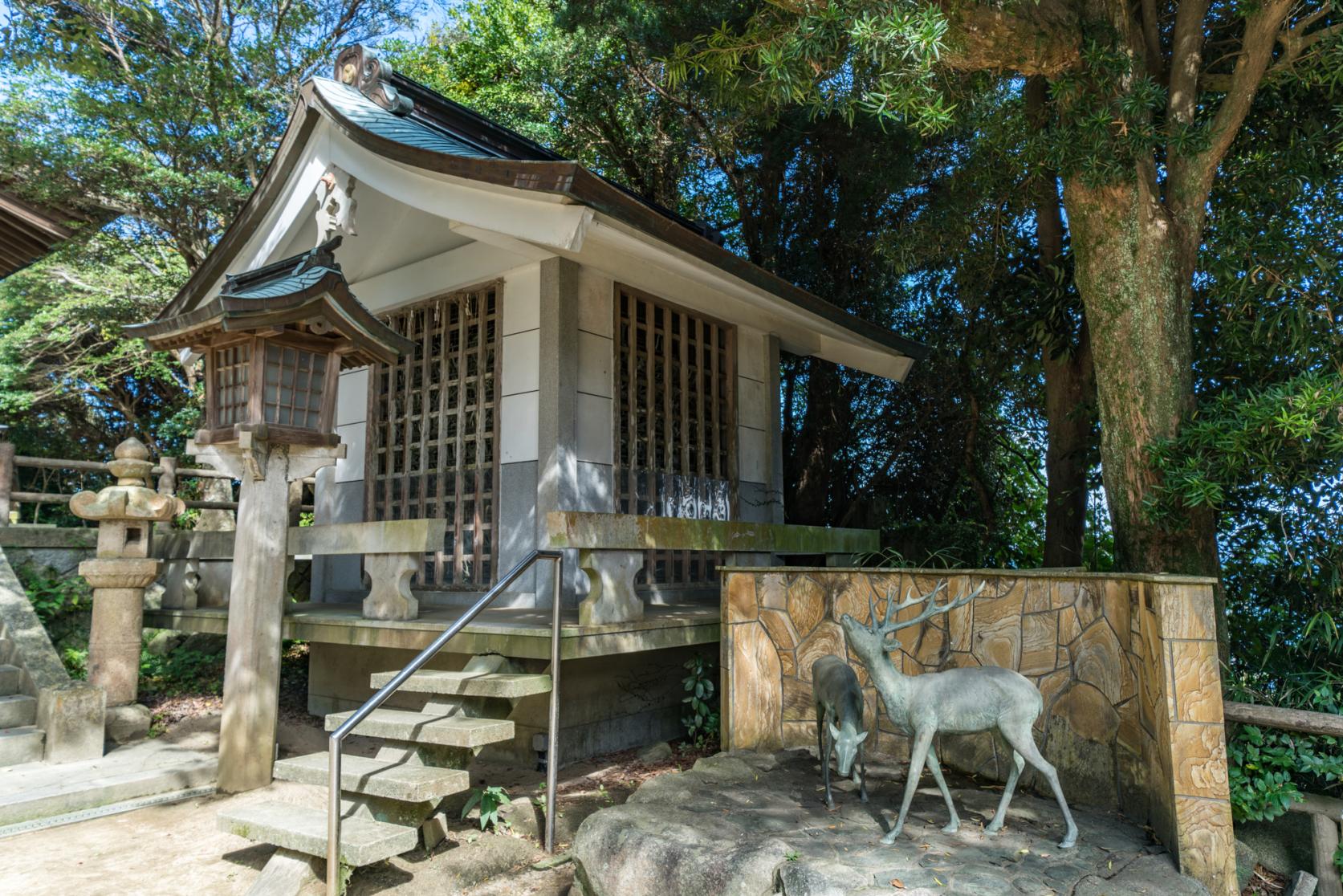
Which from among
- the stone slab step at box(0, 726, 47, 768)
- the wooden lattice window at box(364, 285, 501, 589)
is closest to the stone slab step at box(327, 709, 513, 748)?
the wooden lattice window at box(364, 285, 501, 589)

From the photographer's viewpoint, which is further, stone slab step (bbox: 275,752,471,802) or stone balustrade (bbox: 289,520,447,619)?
stone balustrade (bbox: 289,520,447,619)

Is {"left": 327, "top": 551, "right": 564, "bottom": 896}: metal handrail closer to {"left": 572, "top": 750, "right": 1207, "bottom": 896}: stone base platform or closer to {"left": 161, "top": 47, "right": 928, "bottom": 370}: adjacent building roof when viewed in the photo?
{"left": 572, "top": 750, "right": 1207, "bottom": 896}: stone base platform

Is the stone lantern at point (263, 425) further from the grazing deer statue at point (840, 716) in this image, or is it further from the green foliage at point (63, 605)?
the green foliage at point (63, 605)

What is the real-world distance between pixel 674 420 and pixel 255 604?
3717mm

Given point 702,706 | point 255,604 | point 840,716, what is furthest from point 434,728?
point 702,706

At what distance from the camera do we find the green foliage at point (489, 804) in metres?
4.76

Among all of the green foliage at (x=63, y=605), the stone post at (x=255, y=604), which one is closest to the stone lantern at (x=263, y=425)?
the stone post at (x=255, y=604)

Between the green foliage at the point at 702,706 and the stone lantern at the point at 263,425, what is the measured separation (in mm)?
2835

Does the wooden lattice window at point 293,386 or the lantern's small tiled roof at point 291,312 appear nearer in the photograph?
the lantern's small tiled roof at point 291,312

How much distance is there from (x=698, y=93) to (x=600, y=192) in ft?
23.5

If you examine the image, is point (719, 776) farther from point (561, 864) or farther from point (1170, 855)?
point (1170, 855)

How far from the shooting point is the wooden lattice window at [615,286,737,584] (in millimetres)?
7012

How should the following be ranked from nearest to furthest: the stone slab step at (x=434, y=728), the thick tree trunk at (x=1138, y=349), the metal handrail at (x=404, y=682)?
the metal handrail at (x=404, y=682)
the stone slab step at (x=434, y=728)
the thick tree trunk at (x=1138, y=349)

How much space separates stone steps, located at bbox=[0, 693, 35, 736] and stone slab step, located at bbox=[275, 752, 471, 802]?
292 centimetres
